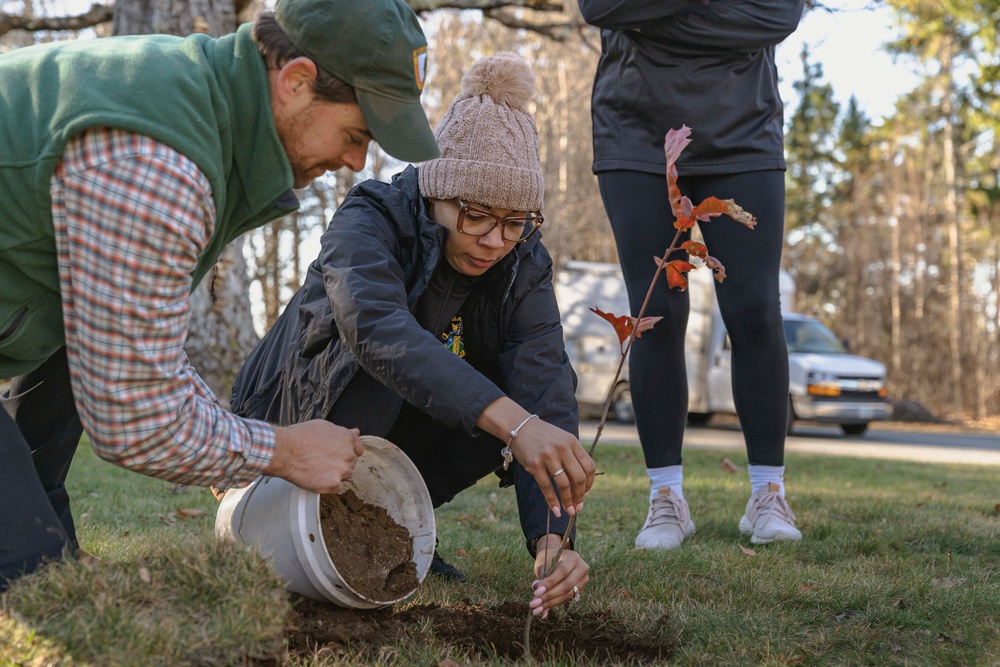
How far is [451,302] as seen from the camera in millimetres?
2822

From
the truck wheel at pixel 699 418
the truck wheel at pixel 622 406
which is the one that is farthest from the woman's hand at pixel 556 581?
the truck wheel at pixel 699 418

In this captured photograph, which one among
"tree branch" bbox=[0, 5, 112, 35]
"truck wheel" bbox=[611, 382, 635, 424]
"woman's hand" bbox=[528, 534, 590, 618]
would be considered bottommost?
"truck wheel" bbox=[611, 382, 635, 424]

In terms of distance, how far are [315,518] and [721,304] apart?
72.3 inches

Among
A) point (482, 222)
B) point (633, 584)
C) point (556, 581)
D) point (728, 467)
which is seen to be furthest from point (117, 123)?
point (728, 467)

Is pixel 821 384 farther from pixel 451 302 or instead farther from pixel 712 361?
pixel 451 302

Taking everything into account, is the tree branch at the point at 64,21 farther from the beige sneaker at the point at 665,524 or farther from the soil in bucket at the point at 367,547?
the soil in bucket at the point at 367,547

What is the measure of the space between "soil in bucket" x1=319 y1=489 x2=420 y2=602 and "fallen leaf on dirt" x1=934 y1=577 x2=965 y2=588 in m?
1.58

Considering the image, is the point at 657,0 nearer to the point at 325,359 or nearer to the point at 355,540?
the point at 325,359

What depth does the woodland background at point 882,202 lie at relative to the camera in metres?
20.0

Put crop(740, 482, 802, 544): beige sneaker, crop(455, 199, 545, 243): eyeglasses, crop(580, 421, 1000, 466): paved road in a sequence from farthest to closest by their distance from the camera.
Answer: crop(580, 421, 1000, 466): paved road
crop(740, 482, 802, 544): beige sneaker
crop(455, 199, 545, 243): eyeglasses

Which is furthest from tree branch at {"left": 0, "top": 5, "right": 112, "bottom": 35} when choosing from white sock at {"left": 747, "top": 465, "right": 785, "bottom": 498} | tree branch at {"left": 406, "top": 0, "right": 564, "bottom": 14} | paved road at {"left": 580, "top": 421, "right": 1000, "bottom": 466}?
white sock at {"left": 747, "top": 465, "right": 785, "bottom": 498}

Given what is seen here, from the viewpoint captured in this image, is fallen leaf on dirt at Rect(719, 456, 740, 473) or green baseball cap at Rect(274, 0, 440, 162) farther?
fallen leaf on dirt at Rect(719, 456, 740, 473)

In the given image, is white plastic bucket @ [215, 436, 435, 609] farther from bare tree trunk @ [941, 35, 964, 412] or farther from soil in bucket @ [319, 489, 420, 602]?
bare tree trunk @ [941, 35, 964, 412]

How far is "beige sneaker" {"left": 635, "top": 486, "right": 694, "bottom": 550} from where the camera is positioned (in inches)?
131
